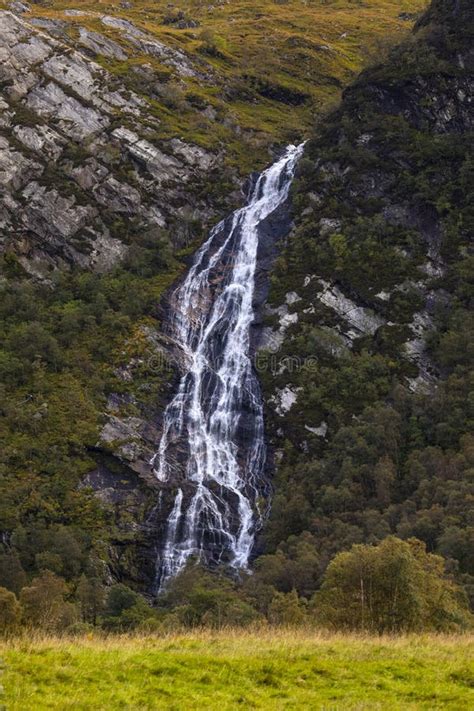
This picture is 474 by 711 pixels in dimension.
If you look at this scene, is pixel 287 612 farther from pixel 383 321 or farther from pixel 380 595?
pixel 383 321

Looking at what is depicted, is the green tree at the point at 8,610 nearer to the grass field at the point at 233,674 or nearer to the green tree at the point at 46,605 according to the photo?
the green tree at the point at 46,605

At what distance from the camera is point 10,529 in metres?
58.2

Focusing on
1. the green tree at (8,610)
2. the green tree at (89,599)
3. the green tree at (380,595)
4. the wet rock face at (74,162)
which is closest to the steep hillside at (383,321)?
the green tree at (89,599)

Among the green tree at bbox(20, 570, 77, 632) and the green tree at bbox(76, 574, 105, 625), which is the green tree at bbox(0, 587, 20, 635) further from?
the green tree at bbox(76, 574, 105, 625)

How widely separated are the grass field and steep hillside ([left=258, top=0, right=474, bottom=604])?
27.8 metres

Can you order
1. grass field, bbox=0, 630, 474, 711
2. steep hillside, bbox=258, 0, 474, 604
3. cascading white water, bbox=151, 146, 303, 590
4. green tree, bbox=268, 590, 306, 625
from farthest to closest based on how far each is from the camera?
cascading white water, bbox=151, 146, 303, 590, steep hillside, bbox=258, 0, 474, 604, green tree, bbox=268, 590, 306, 625, grass field, bbox=0, 630, 474, 711

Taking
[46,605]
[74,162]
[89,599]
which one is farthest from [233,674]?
[74,162]

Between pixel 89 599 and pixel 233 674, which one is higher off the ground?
pixel 233 674

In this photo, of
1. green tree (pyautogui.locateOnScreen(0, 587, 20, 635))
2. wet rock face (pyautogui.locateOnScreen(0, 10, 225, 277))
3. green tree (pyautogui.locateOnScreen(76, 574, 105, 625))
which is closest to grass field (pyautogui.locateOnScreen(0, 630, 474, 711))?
green tree (pyautogui.locateOnScreen(0, 587, 20, 635))

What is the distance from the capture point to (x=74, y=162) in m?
101

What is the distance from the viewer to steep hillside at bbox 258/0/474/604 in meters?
57.8

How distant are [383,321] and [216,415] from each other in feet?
72.3

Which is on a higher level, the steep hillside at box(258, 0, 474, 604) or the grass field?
the steep hillside at box(258, 0, 474, 604)

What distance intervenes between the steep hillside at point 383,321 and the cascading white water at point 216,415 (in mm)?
2819
